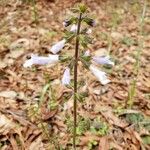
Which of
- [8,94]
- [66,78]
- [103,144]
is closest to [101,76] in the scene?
[66,78]

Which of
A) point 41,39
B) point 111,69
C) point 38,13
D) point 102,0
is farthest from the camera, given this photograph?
point 102,0

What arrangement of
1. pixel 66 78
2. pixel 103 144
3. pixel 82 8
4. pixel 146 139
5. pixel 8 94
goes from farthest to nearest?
pixel 8 94 < pixel 146 139 < pixel 103 144 < pixel 66 78 < pixel 82 8

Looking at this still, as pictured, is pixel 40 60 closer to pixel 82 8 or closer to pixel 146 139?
pixel 82 8

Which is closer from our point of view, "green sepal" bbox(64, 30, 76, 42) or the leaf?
"green sepal" bbox(64, 30, 76, 42)

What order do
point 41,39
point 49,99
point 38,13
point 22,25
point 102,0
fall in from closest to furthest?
point 49,99, point 41,39, point 22,25, point 38,13, point 102,0

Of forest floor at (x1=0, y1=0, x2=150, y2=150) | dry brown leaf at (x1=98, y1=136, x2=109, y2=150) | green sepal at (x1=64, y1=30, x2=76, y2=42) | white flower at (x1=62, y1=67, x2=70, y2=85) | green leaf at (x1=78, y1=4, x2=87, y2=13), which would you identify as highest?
green leaf at (x1=78, y1=4, x2=87, y2=13)

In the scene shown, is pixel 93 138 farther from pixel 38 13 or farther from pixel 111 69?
pixel 38 13

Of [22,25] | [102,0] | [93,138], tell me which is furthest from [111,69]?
[102,0]

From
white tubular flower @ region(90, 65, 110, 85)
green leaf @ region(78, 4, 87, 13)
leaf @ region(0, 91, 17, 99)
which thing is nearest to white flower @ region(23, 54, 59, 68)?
white tubular flower @ region(90, 65, 110, 85)

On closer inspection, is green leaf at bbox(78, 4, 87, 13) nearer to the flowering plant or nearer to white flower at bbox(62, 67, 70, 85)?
the flowering plant
